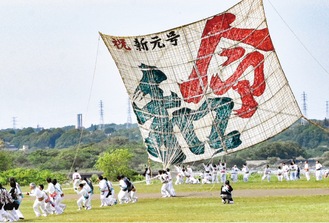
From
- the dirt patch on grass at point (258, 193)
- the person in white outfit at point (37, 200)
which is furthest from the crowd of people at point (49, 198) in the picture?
the dirt patch on grass at point (258, 193)

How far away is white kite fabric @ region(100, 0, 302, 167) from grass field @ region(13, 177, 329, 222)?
881 cm

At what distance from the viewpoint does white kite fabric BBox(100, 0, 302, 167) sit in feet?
232

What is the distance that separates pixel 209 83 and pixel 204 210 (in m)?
23.6

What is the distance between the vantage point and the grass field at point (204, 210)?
43.7 m

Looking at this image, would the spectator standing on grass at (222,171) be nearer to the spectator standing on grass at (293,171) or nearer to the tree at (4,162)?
the spectator standing on grass at (293,171)

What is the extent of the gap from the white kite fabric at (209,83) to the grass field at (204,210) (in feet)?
28.9

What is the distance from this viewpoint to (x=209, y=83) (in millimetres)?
71875

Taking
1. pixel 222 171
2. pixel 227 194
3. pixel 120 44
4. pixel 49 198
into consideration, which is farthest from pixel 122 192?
pixel 222 171

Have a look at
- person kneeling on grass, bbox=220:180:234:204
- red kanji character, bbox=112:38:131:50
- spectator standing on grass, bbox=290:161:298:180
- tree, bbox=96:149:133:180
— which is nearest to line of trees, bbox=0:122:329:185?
tree, bbox=96:149:133:180

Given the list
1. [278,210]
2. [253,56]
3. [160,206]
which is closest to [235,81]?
[253,56]

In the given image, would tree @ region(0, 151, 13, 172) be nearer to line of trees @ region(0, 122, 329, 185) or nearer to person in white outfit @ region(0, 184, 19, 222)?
line of trees @ region(0, 122, 329, 185)

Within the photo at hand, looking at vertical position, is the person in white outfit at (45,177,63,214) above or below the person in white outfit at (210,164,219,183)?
below

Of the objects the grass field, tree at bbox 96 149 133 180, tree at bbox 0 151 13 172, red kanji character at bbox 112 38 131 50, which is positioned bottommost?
the grass field

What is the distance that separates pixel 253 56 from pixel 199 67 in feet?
12.1
